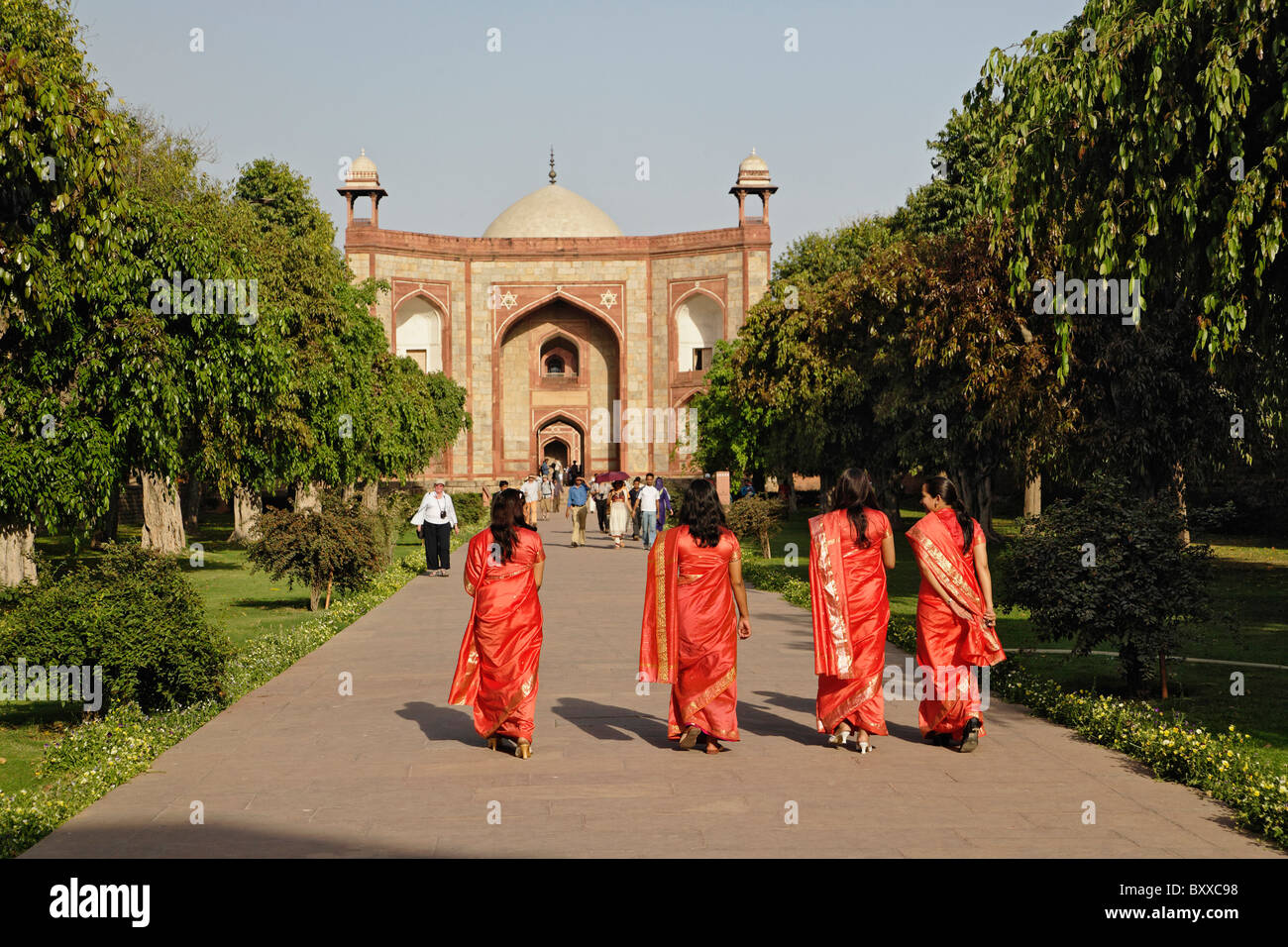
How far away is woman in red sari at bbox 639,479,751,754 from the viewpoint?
252 inches

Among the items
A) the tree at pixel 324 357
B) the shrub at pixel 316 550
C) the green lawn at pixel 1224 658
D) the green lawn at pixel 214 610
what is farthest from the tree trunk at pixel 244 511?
the green lawn at pixel 1224 658

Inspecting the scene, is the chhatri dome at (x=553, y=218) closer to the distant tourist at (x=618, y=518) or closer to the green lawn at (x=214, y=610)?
the green lawn at (x=214, y=610)

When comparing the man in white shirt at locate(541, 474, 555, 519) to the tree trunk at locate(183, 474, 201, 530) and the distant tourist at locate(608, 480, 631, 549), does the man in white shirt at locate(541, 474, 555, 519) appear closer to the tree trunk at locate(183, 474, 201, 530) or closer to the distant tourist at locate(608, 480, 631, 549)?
the tree trunk at locate(183, 474, 201, 530)

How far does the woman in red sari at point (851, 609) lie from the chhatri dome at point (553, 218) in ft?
157

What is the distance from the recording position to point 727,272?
47812 millimetres

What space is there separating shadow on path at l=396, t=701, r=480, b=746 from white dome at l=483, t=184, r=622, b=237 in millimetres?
47129

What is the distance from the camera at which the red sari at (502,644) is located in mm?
6367

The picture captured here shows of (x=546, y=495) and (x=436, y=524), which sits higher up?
(x=546, y=495)

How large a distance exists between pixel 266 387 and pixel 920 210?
14.6 metres

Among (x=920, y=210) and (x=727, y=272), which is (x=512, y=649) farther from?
(x=727, y=272)

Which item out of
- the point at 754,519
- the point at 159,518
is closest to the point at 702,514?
the point at 754,519

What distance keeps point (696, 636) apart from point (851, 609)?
32.4 inches

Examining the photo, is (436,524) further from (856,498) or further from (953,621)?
(953,621)

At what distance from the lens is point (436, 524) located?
679 inches
